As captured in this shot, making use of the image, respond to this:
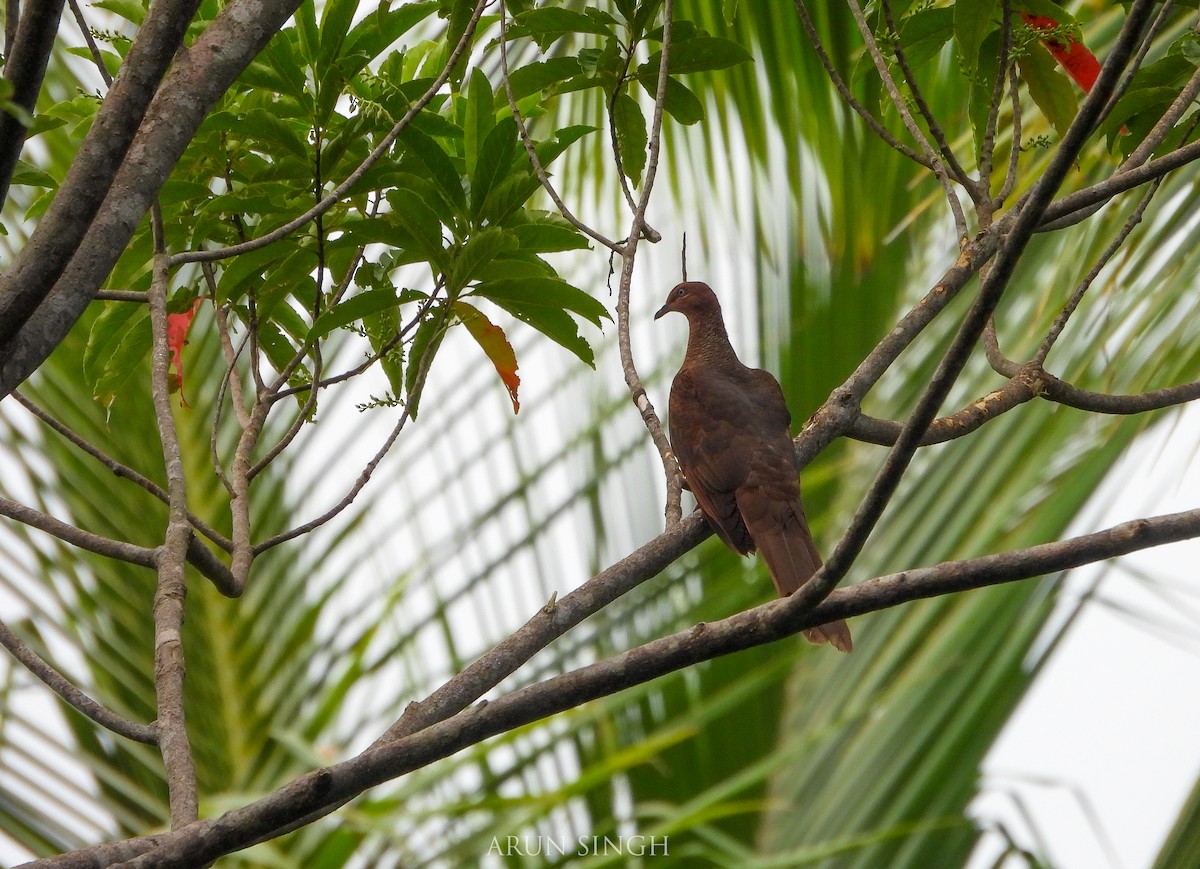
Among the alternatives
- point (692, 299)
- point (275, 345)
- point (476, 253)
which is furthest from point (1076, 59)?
point (692, 299)

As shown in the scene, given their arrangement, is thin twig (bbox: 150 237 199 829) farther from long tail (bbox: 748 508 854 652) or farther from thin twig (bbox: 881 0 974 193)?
long tail (bbox: 748 508 854 652)

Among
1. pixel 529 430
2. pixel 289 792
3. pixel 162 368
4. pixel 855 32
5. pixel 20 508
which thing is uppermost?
pixel 855 32

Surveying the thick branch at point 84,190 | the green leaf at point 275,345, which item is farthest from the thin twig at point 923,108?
the green leaf at point 275,345

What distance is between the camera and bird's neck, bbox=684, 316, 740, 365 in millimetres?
4223

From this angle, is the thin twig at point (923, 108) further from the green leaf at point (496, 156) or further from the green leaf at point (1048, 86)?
A: the green leaf at point (496, 156)

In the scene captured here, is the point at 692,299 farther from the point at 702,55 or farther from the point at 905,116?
the point at 905,116

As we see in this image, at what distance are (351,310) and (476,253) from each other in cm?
28

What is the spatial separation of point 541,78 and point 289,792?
5.45ft

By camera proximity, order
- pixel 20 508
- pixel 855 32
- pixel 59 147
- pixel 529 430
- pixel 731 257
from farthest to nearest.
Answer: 1. pixel 731 257
2. pixel 529 430
3. pixel 59 147
4. pixel 855 32
5. pixel 20 508

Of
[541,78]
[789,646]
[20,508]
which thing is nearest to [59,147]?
[541,78]

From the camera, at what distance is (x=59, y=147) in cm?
395

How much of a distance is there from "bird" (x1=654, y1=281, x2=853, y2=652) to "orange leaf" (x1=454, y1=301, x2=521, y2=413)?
0.76 metres

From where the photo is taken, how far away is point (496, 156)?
2203 millimetres

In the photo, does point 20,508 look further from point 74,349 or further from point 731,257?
point 731,257
